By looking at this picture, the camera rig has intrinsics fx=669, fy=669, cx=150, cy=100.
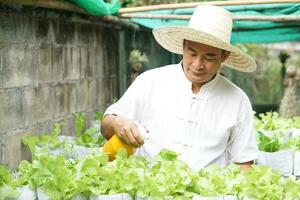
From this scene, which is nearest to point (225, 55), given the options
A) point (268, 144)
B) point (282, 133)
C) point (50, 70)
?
point (268, 144)

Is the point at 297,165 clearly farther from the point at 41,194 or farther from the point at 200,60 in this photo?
the point at 41,194

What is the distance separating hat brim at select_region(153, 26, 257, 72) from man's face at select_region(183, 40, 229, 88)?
1.8 inches

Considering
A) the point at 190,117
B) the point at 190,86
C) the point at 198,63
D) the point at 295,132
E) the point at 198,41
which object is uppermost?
the point at 198,41

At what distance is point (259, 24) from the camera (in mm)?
7066

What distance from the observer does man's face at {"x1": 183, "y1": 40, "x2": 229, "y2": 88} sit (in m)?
3.50

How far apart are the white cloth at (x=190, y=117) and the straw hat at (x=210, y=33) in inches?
8.5

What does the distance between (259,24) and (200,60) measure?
3743 millimetres

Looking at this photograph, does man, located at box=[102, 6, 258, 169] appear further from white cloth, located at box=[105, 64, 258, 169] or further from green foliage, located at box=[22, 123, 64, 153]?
green foliage, located at box=[22, 123, 64, 153]

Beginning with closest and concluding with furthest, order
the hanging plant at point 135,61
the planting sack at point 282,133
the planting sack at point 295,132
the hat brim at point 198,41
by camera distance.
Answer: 1. the hat brim at point 198,41
2. the planting sack at point 282,133
3. the planting sack at point 295,132
4. the hanging plant at point 135,61

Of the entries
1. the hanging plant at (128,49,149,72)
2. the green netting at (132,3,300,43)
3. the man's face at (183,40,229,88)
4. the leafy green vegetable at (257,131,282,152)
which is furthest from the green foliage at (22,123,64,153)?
the hanging plant at (128,49,149,72)

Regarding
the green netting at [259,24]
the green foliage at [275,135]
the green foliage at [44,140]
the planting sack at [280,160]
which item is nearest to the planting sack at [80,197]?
the green foliage at [44,140]

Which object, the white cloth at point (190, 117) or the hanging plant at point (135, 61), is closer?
the white cloth at point (190, 117)

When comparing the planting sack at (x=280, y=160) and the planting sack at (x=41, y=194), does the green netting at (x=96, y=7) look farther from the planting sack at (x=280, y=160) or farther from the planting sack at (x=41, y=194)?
the planting sack at (x=41, y=194)

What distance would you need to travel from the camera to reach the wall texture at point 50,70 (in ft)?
12.7
